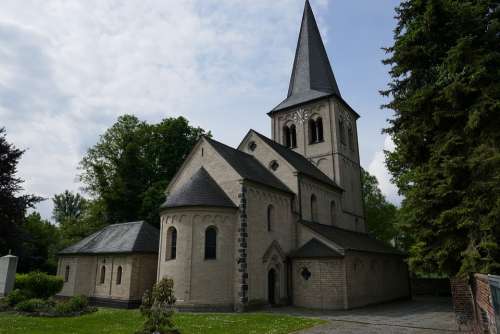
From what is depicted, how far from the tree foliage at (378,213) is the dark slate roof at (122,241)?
90.3ft

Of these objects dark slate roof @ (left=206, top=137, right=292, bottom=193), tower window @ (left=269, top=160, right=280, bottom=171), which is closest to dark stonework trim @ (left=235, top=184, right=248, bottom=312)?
dark slate roof @ (left=206, top=137, right=292, bottom=193)

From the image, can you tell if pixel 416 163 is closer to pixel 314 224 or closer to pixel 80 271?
pixel 314 224

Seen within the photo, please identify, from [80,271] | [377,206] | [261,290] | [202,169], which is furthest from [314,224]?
[377,206]

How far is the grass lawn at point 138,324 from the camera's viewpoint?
12250 millimetres

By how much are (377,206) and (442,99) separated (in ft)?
109

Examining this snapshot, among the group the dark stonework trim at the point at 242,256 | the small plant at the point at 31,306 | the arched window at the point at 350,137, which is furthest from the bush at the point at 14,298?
the arched window at the point at 350,137

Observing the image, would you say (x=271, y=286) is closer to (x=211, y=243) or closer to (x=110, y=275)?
(x=211, y=243)

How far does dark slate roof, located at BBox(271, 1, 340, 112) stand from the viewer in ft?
107

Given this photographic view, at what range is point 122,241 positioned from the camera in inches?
920

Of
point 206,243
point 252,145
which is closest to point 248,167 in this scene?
point 252,145

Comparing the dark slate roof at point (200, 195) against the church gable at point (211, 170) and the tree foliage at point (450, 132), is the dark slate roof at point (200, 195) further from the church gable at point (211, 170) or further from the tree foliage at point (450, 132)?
the tree foliage at point (450, 132)

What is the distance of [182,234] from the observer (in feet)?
61.9

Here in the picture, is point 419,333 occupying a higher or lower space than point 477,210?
lower

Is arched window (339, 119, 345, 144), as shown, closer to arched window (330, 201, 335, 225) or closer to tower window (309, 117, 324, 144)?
tower window (309, 117, 324, 144)
